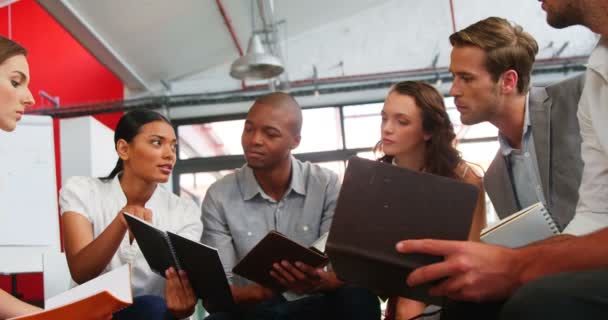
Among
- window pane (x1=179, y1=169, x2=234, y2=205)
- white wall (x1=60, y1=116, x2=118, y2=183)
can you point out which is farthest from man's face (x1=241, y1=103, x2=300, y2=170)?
window pane (x1=179, y1=169, x2=234, y2=205)

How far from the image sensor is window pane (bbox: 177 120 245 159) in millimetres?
7027

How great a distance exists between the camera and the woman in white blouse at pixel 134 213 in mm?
1771

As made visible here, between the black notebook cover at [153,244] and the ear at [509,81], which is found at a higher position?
the ear at [509,81]

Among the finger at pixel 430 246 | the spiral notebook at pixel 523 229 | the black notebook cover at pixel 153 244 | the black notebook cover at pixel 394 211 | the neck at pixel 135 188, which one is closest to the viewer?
the finger at pixel 430 246

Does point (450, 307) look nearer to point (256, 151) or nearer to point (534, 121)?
point (534, 121)

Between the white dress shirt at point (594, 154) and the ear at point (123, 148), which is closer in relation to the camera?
the white dress shirt at point (594, 154)

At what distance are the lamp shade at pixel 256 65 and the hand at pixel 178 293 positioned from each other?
108 inches

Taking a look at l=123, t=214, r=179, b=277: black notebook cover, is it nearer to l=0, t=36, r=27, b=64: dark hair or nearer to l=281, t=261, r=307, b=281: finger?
l=281, t=261, r=307, b=281: finger

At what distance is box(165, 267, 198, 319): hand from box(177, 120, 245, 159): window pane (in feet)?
17.2

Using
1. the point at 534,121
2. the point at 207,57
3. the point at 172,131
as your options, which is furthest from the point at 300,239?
the point at 207,57

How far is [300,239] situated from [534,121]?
3.29ft

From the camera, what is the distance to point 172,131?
2.20 m

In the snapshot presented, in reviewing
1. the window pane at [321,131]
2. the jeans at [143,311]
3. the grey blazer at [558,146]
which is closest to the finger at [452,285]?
the jeans at [143,311]

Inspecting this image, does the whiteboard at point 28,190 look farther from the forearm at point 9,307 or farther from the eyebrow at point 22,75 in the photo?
the forearm at point 9,307
